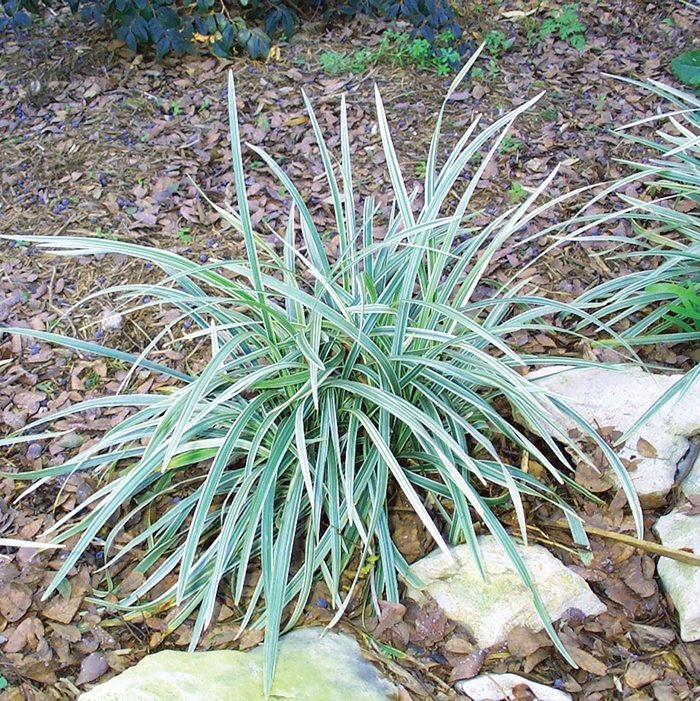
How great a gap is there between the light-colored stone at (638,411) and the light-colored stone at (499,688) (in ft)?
2.09

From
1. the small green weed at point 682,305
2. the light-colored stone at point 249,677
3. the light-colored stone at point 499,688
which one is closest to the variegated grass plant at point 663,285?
the small green weed at point 682,305

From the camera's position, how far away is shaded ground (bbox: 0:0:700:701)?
1.87 m

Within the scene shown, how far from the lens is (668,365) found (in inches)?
→ 99.1

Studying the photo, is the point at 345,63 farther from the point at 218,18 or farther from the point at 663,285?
the point at 663,285

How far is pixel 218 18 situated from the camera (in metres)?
3.74

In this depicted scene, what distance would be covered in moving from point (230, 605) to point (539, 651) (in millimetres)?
822

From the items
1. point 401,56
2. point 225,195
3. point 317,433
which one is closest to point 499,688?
point 317,433

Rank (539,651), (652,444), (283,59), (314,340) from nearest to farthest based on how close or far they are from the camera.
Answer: (539,651) → (314,340) → (652,444) → (283,59)

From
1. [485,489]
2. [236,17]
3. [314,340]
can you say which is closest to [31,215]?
[236,17]

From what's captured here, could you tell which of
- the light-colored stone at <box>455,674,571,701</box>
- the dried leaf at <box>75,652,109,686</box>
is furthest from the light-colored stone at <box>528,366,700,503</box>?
the dried leaf at <box>75,652,109,686</box>

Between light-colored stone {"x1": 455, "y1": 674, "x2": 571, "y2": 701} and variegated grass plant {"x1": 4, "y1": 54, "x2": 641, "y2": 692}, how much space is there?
0.50 ft

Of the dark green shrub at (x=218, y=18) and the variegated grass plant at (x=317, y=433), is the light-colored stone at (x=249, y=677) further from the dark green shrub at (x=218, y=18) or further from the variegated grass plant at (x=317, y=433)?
the dark green shrub at (x=218, y=18)

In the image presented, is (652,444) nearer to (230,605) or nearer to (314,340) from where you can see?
(314,340)

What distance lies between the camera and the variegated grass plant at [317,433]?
6.08ft
